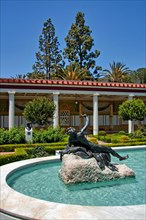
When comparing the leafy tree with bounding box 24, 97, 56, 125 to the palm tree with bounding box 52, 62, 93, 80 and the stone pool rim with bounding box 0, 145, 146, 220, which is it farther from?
the palm tree with bounding box 52, 62, 93, 80

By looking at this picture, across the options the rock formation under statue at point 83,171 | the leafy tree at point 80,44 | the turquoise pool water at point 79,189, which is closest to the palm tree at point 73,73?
the leafy tree at point 80,44

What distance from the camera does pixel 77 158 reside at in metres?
8.88

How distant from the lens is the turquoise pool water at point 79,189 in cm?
684

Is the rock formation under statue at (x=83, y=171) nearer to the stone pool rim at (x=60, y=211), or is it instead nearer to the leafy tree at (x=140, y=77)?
the stone pool rim at (x=60, y=211)

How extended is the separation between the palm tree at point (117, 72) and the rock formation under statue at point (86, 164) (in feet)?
121

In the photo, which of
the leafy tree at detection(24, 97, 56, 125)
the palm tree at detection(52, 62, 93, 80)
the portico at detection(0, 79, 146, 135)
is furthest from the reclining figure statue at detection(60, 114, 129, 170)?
the palm tree at detection(52, 62, 93, 80)

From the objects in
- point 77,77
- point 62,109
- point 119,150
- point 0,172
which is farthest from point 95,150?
point 77,77

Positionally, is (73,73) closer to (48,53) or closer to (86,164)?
(48,53)

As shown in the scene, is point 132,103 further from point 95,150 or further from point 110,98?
point 95,150

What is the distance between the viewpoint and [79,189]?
7.86m

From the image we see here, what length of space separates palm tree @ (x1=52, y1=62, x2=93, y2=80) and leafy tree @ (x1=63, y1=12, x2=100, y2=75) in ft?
5.72

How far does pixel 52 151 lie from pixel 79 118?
14495mm

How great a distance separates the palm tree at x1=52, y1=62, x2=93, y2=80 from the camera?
3931 centimetres

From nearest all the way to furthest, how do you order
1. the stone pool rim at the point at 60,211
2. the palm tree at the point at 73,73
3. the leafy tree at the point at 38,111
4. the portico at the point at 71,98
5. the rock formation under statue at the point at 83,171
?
1. the stone pool rim at the point at 60,211
2. the rock formation under statue at the point at 83,171
3. the leafy tree at the point at 38,111
4. the portico at the point at 71,98
5. the palm tree at the point at 73,73
